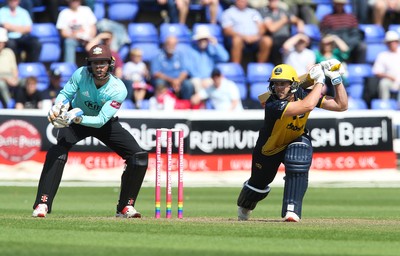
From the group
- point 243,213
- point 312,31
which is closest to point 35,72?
point 312,31

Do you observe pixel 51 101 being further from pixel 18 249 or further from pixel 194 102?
pixel 18 249

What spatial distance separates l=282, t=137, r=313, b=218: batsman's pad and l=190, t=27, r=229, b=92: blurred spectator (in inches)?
410

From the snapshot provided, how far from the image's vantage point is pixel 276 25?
75.2ft

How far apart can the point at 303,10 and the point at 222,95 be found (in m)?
3.88

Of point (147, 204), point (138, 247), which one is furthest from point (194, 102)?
point (138, 247)

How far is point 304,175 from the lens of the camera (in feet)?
37.0

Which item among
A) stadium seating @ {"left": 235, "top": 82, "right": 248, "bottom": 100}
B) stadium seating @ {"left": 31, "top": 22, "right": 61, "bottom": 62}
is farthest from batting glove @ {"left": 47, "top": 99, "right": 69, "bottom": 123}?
stadium seating @ {"left": 235, "top": 82, "right": 248, "bottom": 100}

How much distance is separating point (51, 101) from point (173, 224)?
9.87 m

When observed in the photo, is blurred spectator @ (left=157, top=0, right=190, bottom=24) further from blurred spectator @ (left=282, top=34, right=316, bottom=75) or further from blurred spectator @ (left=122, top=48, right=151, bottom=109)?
blurred spectator @ (left=282, top=34, right=316, bottom=75)

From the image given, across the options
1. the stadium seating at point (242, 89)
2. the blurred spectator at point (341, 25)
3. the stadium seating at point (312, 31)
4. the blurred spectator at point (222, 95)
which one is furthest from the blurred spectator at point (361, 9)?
the blurred spectator at point (222, 95)

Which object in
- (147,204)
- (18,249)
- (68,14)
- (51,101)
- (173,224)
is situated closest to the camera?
(18,249)

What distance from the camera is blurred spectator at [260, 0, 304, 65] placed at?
901 inches

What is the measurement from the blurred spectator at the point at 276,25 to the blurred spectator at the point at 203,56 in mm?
1280

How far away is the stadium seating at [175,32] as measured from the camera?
2250 centimetres
